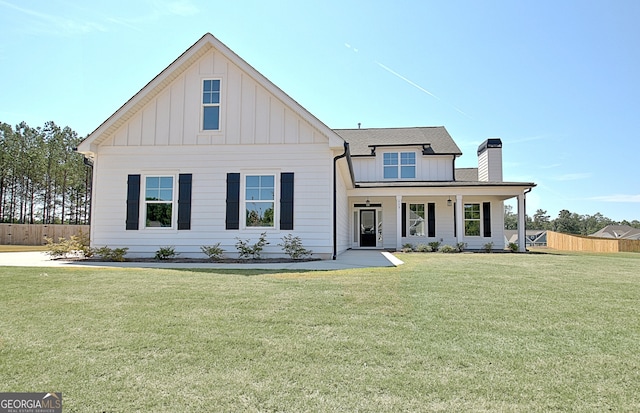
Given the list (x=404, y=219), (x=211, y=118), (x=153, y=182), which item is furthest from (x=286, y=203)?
(x=404, y=219)

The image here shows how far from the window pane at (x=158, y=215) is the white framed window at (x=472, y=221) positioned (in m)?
13.8

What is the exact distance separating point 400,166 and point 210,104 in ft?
36.7

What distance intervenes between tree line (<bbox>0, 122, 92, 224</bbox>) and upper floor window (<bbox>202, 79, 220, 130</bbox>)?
24436 mm

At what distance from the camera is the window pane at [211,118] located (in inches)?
454

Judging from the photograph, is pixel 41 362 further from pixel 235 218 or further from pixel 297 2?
pixel 297 2

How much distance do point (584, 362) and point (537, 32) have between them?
1189 centimetres

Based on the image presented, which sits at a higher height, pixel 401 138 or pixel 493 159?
pixel 401 138

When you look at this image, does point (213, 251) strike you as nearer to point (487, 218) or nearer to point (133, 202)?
point (133, 202)

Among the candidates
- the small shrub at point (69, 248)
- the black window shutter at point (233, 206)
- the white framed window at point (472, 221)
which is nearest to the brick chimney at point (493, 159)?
the white framed window at point (472, 221)

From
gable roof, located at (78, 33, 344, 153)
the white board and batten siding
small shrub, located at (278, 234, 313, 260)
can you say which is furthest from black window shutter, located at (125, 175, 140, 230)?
small shrub, located at (278, 234, 313, 260)

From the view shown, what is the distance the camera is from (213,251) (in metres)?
10.8

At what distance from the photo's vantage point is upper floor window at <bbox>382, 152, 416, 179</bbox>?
19.7m

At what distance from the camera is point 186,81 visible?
11578 mm

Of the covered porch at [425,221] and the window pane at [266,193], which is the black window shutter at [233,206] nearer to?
the window pane at [266,193]
